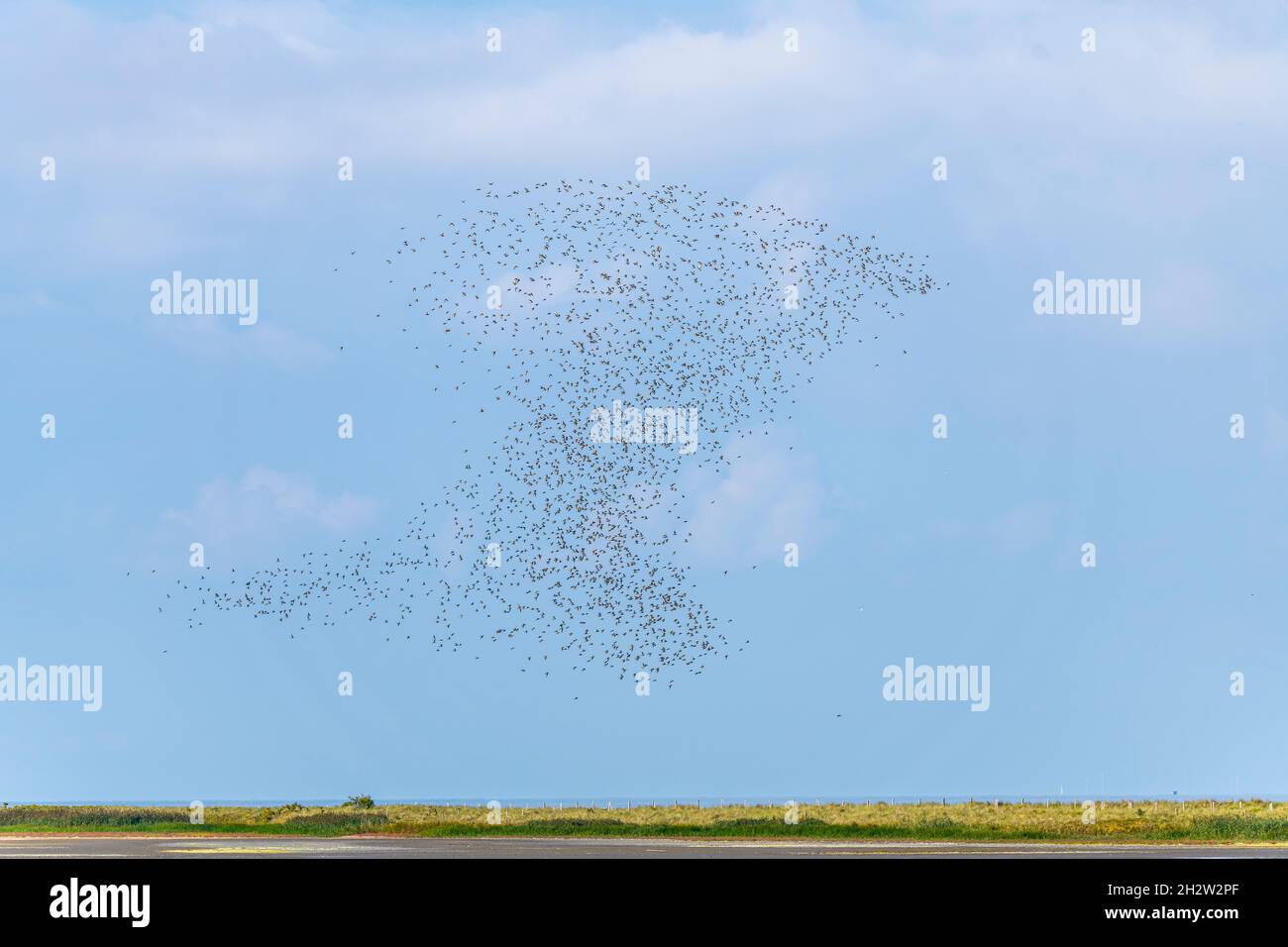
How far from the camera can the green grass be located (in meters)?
58.3

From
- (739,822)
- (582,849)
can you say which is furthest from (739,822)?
(582,849)

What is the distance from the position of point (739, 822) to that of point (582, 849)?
14.8 m

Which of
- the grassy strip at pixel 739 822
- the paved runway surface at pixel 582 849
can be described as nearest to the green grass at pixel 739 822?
the grassy strip at pixel 739 822

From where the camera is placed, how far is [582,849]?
5009cm

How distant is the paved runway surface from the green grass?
4157 millimetres

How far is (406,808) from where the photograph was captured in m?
72.4

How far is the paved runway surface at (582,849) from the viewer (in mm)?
46719

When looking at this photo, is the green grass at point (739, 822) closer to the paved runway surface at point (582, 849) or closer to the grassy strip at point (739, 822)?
the grassy strip at point (739, 822)

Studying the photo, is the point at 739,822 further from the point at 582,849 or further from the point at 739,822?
the point at 582,849

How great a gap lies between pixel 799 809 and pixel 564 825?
1223cm

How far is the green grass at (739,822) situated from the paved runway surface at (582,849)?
416cm
